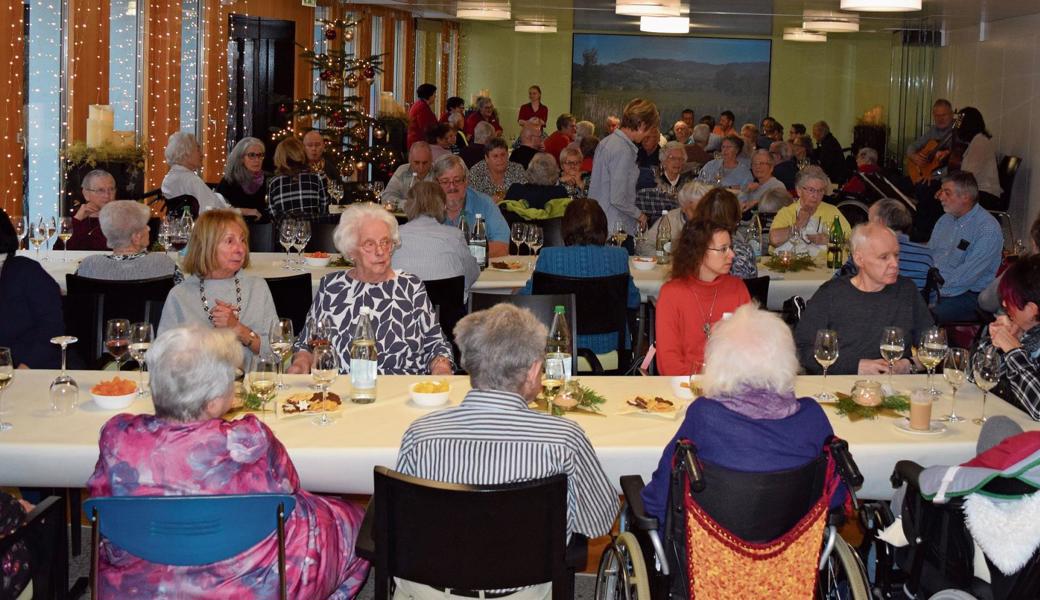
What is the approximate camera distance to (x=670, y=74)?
23.5 m

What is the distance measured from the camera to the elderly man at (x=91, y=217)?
23.6 ft

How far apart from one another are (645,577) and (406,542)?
59 cm

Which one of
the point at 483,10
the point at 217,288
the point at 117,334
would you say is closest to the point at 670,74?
the point at 483,10

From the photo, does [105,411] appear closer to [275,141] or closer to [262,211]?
[262,211]

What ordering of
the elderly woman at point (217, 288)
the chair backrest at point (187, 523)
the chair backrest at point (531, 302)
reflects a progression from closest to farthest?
the chair backrest at point (187, 523) → the elderly woman at point (217, 288) → the chair backrest at point (531, 302)

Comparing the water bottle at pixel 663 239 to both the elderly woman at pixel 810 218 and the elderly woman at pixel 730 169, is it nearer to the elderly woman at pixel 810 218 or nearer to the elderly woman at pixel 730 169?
the elderly woman at pixel 810 218

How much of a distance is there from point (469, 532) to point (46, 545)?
1033mm

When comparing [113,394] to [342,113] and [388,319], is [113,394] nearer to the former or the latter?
[388,319]

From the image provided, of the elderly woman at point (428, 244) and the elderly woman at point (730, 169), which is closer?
the elderly woman at point (428, 244)

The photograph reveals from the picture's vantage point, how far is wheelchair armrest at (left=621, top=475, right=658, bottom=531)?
2.88 metres

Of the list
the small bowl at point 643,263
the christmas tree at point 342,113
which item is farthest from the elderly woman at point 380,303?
the christmas tree at point 342,113

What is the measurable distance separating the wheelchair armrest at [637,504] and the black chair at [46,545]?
1.37 m

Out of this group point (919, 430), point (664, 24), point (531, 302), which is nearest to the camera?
point (919, 430)

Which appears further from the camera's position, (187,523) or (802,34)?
(802,34)
